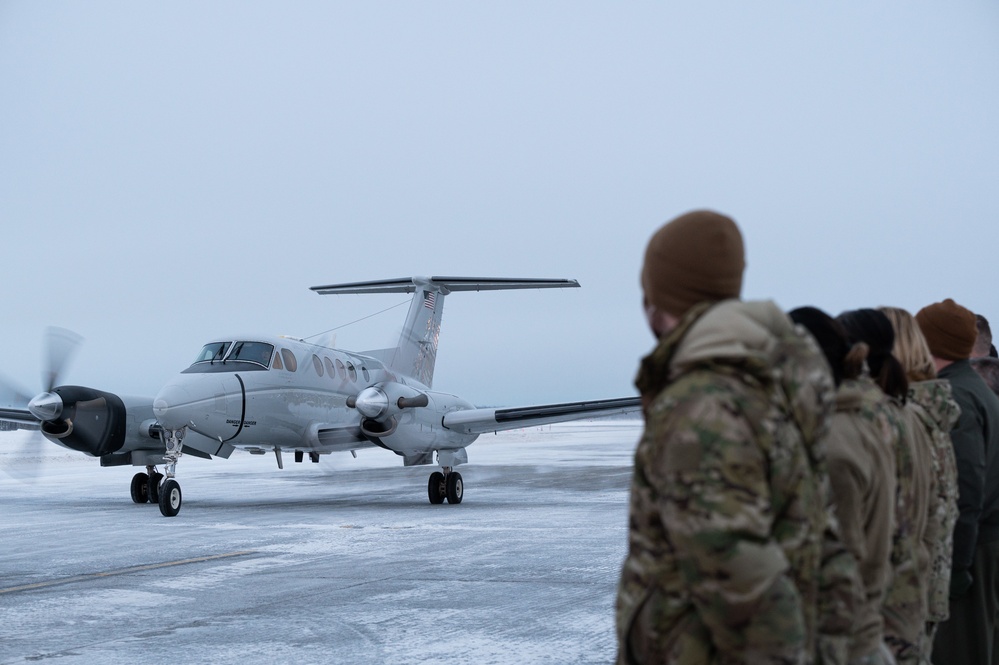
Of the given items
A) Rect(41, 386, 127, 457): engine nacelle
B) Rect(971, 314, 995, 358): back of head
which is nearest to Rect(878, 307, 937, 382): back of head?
Rect(971, 314, 995, 358): back of head

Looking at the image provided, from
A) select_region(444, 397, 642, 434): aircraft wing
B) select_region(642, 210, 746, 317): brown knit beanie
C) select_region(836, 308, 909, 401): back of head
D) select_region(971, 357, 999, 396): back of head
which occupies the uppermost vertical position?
select_region(642, 210, 746, 317): brown knit beanie

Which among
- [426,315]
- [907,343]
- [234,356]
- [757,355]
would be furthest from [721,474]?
[426,315]

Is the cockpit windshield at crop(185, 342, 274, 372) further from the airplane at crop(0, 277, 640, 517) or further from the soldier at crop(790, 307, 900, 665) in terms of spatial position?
the soldier at crop(790, 307, 900, 665)

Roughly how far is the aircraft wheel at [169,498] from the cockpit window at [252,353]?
10.1 ft

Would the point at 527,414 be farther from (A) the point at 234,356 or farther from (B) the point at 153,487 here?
(B) the point at 153,487

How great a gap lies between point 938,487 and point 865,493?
1.19 metres

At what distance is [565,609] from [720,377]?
17.7ft

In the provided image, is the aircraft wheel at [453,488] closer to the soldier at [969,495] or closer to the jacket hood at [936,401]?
the soldier at [969,495]

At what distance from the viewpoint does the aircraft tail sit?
71.7 feet

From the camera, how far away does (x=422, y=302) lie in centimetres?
2239

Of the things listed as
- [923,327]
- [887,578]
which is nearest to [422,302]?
[923,327]

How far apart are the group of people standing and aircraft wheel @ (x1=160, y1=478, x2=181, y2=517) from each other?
13.0 m

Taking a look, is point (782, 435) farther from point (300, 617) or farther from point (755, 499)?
point (300, 617)

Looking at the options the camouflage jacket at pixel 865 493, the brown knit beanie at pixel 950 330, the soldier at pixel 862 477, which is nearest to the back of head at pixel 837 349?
the soldier at pixel 862 477
